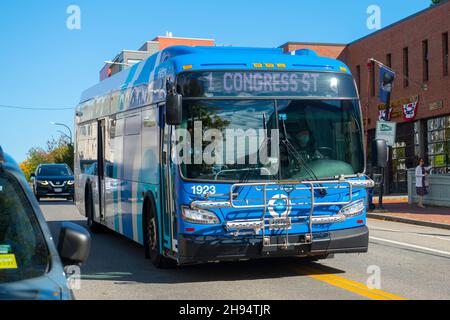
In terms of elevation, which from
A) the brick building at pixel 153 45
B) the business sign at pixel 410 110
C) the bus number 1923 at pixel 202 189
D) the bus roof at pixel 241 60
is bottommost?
the bus number 1923 at pixel 202 189

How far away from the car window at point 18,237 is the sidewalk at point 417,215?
51.9ft

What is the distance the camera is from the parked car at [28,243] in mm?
4137

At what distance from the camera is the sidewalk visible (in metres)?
19.7

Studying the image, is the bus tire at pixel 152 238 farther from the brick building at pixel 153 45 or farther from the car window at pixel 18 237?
the brick building at pixel 153 45

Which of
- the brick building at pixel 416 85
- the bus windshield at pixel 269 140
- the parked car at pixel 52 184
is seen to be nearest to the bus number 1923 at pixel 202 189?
the bus windshield at pixel 269 140

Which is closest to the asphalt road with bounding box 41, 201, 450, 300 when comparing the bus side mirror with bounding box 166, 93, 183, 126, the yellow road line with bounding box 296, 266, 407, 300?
the yellow road line with bounding box 296, 266, 407, 300

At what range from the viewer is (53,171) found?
3281cm

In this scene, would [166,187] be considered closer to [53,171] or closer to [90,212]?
[90,212]

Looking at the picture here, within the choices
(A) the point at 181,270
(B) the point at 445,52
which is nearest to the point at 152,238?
(A) the point at 181,270
